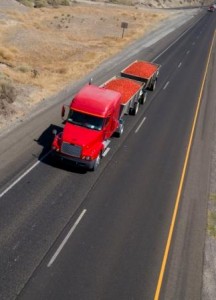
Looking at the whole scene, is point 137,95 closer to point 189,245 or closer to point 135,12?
point 189,245

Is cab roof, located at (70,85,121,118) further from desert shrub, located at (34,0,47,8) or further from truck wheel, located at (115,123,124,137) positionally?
desert shrub, located at (34,0,47,8)

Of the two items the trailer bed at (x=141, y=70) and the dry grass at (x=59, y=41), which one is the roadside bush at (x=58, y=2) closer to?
the dry grass at (x=59, y=41)

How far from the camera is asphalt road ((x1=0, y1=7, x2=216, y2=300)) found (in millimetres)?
14320

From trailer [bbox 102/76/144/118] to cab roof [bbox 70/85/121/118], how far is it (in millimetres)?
2424

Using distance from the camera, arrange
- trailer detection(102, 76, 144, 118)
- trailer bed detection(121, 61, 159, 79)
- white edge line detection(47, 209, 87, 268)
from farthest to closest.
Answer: trailer bed detection(121, 61, 159, 79) < trailer detection(102, 76, 144, 118) < white edge line detection(47, 209, 87, 268)

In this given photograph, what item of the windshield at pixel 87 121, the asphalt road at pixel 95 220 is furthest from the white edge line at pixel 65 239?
the windshield at pixel 87 121

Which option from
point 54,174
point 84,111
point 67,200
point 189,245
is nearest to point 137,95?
point 84,111

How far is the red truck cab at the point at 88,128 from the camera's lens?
20.7 meters

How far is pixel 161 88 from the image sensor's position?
37.8 m

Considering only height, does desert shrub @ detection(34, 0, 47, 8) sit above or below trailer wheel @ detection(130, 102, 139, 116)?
above

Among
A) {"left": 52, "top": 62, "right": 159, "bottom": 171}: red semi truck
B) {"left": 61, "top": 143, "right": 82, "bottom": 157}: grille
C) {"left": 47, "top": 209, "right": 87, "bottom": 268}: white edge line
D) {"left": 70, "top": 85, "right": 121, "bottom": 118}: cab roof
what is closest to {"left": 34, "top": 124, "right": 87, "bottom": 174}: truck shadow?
{"left": 61, "top": 143, "right": 82, "bottom": 157}: grille

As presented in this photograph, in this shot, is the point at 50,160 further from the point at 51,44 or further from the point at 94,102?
the point at 51,44

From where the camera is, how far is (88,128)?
21.7 m

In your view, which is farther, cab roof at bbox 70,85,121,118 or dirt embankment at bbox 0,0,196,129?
dirt embankment at bbox 0,0,196,129
